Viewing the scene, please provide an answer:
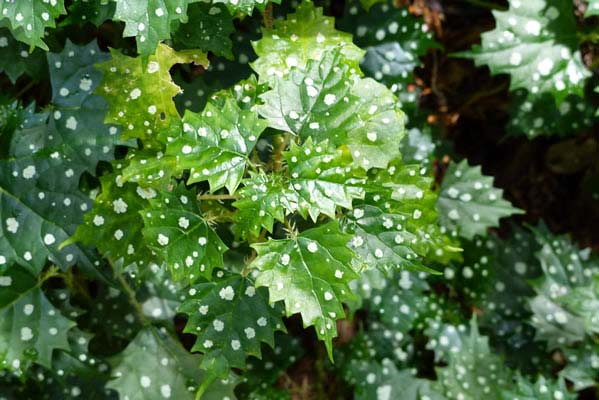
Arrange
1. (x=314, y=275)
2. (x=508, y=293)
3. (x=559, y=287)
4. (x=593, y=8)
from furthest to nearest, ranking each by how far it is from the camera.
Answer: (x=508, y=293) < (x=559, y=287) < (x=593, y=8) < (x=314, y=275)

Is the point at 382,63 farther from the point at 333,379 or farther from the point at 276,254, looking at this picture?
the point at 333,379

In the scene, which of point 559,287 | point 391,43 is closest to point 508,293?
point 559,287

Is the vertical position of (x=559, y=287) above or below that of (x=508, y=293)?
above

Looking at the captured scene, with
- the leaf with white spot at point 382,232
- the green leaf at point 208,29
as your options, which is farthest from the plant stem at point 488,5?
the leaf with white spot at point 382,232

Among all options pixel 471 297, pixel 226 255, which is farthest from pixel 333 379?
pixel 226 255

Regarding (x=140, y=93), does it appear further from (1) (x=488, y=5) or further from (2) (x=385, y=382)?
(1) (x=488, y=5)

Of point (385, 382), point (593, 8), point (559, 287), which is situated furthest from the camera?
point (559, 287)

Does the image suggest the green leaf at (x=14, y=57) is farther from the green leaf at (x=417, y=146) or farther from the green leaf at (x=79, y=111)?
the green leaf at (x=417, y=146)
